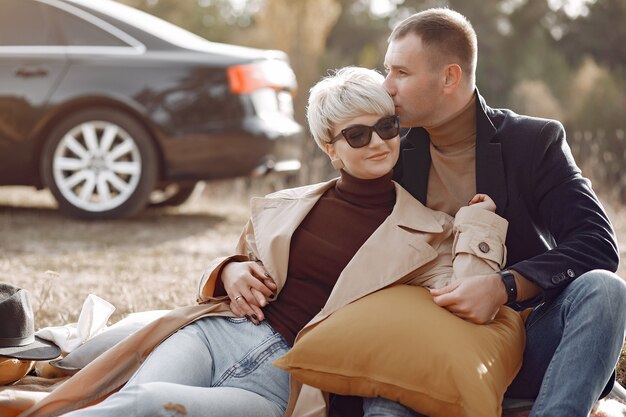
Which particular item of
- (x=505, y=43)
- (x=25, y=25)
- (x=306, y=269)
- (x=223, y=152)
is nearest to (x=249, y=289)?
(x=306, y=269)

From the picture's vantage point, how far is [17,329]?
342cm

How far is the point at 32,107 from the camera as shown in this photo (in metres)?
7.55

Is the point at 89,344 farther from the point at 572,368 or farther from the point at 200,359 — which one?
the point at 572,368

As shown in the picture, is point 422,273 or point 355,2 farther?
point 355,2

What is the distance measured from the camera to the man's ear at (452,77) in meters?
3.47

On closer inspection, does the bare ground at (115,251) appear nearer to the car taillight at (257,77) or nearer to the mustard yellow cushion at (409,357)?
the car taillight at (257,77)

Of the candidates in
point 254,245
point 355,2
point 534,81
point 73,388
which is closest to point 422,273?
point 254,245

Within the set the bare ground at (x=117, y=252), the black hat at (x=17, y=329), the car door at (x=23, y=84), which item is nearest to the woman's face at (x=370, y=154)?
the bare ground at (x=117, y=252)

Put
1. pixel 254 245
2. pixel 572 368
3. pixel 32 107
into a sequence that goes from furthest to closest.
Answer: pixel 32 107 → pixel 254 245 → pixel 572 368

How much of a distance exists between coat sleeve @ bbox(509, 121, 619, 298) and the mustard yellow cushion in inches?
9.9

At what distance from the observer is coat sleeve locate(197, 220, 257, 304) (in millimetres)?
3355

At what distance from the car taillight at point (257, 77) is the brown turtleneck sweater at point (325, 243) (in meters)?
4.49

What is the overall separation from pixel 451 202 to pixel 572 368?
84 cm

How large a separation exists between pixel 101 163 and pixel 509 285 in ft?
17.1
